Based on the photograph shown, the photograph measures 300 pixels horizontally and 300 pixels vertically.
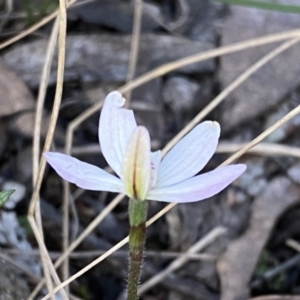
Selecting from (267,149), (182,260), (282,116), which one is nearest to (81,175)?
(182,260)

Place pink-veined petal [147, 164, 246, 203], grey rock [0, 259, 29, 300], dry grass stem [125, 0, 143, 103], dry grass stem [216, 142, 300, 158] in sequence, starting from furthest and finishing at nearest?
dry grass stem [125, 0, 143, 103], dry grass stem [216, 142, 300, 158], grey rock [0, 259, 29, 300], pink-veined petal [147, 164, 246, 203]

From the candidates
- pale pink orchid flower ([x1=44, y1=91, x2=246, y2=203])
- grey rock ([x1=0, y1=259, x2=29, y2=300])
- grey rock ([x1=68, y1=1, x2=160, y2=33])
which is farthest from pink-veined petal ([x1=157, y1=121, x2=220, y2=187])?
grey rock ([x1=68, y1=1, x2=160, y2=33])

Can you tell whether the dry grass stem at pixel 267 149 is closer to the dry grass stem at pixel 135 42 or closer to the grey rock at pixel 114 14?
the dry grass stem at pixel 135 42

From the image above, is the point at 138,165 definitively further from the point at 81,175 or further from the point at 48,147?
the point at 48,147

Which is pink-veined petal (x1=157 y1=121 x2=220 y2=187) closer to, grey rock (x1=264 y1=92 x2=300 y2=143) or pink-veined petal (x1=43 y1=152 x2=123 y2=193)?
pink-veined petal (x1=43 y1=152 x2=123 y2=193)

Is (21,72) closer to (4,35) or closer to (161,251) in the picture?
(4,35)

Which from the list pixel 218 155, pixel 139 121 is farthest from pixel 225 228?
pixel 139 121
